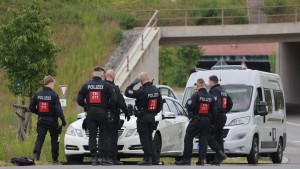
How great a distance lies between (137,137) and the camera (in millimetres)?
19781

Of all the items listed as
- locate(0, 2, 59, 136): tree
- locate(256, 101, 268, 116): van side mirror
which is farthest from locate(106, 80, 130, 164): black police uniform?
locate(0, 2, 59, 136): tree

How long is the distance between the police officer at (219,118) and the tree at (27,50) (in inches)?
449

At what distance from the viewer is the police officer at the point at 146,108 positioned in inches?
749

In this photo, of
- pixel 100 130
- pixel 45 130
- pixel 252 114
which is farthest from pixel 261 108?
pixel 45 130

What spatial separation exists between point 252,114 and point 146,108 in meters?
4.25

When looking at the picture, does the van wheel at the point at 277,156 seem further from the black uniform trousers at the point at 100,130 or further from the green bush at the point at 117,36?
the green bush at the point at 117,36

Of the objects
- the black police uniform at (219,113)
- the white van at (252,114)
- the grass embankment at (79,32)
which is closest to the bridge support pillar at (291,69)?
the grass embankment at (79,32)

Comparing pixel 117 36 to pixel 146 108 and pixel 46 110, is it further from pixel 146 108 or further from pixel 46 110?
pixel 146 108

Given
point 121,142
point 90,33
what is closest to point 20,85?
point 121,142

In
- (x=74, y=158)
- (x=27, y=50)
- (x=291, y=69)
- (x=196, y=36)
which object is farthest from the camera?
(x=291, y=69)

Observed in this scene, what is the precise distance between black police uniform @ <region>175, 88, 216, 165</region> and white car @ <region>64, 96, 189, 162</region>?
0.72 meters

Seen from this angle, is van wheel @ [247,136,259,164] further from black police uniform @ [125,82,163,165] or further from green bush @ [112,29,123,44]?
green bush @ [112,29,123,44]

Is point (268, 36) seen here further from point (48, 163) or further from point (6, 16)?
point (48, 163)

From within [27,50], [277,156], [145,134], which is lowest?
[277,156]
